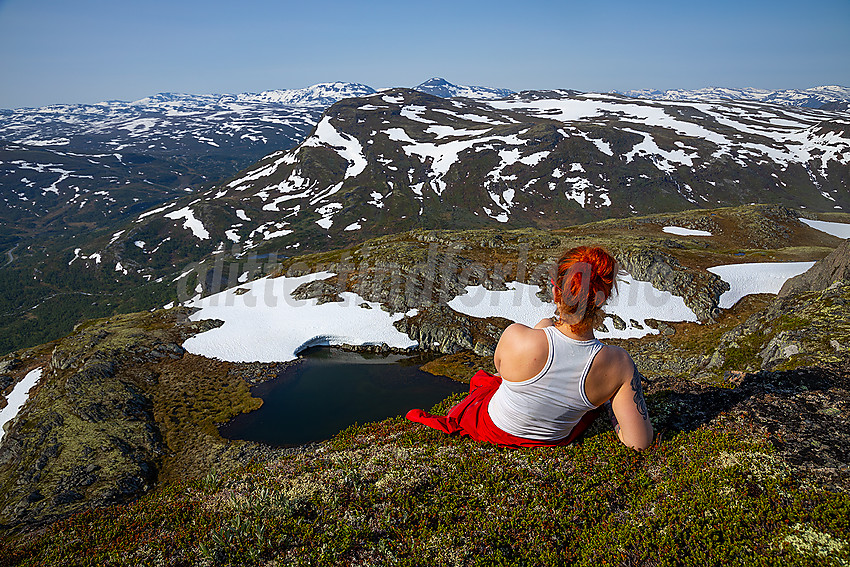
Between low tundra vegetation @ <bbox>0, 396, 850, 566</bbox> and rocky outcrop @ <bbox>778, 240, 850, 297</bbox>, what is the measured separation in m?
30.9

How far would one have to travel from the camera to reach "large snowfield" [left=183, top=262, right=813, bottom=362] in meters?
44.7

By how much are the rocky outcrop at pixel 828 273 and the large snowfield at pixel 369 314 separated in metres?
11.5

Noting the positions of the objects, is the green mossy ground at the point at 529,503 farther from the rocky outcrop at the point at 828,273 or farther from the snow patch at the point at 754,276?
the snow patch at the point at 754,276

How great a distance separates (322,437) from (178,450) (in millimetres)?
10676

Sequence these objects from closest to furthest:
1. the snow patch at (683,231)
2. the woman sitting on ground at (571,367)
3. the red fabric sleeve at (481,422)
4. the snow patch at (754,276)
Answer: the woman sitting on ground at (571,367)
the red fabric sleeve at (481,422)
the snow patch at (754,276)
the snow patch at (683,231)

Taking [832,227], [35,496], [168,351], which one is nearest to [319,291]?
[168,351]

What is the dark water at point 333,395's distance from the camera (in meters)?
31.8

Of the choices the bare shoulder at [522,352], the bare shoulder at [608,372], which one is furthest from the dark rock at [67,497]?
the bare shoulder at [608,372]

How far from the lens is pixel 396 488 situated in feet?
26.0

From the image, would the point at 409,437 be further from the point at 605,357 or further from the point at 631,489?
the point at 605,357

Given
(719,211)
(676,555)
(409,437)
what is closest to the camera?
(676,555)

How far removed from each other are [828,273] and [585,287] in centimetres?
3833

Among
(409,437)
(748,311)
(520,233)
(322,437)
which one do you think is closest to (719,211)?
(520,233)

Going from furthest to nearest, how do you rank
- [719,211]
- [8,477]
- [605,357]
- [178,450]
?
1. [719,211]
2. [178,450]
3. [8,477]
4. [605,357]
